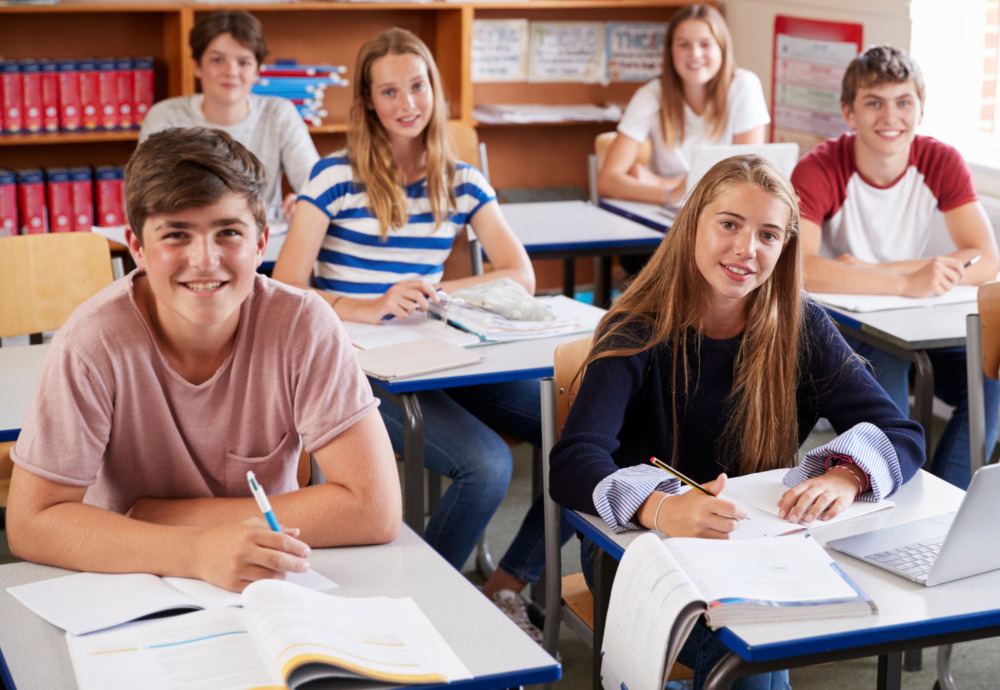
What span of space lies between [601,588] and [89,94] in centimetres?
337

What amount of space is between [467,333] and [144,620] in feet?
4.57

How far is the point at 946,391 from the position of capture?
9.55 feet

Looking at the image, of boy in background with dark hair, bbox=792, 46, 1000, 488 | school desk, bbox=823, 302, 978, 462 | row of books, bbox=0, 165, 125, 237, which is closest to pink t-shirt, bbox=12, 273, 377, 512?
school desk, bbox=823, 302, 978, 462

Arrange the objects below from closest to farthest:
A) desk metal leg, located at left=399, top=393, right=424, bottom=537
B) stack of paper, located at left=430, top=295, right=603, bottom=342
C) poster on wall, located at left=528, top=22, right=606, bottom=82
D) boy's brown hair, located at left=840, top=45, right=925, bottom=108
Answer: desk metal leg, located at left=399, top=393, right=424, bottom=537 → stack of paper, located at left=430, top=295, right=603, bottom=342 → boy's brown hair, located at left=840, top=45, right=925, bottom=108 → poster on wall, located at left=528, top=22, right=606, bottom=82

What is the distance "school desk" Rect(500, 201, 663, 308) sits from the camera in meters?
3.49

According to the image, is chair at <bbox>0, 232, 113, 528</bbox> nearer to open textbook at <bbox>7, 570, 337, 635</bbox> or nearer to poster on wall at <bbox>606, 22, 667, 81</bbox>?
open textbook at <bbox>7, 570, 337, 635</bbox>

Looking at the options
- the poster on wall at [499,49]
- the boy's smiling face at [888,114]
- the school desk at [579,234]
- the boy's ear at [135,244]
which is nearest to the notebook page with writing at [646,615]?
the boy's ear at [135,244]

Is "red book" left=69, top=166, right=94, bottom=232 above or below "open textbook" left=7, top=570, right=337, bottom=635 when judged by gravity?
above

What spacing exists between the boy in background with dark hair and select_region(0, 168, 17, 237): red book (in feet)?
9.22

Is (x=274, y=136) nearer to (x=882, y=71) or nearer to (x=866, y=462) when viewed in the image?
(x=882, y=71)

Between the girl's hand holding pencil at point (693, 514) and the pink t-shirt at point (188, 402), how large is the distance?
41 centimetres

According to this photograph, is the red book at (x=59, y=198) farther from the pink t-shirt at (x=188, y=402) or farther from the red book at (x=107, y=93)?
the pink t-shirt at (x=188, y=402)

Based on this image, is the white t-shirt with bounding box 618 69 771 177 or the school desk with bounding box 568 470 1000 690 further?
the white t-shirt with bounding box 618 69 771 177

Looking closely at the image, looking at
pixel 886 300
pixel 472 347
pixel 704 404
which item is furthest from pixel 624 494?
pixel 886 300
